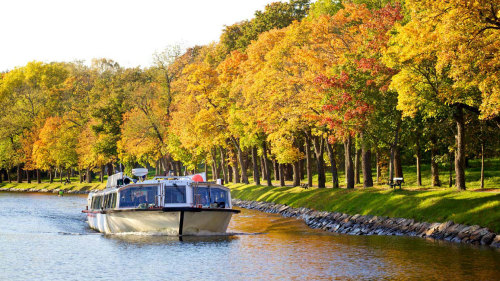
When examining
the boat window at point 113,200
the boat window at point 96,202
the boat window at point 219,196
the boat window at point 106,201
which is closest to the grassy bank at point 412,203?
the boat window at point 219,196

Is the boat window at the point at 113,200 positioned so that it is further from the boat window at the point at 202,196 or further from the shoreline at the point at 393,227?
the shoreline at the point at 393,227

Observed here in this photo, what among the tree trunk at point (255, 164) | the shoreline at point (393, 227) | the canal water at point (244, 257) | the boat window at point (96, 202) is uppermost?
the tree trunk at point (255, 164)

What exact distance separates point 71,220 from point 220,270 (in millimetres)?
35564

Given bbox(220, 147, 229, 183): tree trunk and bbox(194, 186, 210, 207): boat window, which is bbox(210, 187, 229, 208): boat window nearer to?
bbox(194, 186, 210, 207): boat window

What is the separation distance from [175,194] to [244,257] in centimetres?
1067

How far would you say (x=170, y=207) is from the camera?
128 feet

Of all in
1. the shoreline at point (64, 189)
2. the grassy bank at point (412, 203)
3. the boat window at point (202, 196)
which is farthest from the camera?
the shoreline at point (64, 189)

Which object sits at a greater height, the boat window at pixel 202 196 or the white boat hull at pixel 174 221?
the boat window at pixel 202 196

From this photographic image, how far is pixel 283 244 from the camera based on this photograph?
37.4 meters

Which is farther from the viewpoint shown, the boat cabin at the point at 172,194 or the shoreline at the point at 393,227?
the boat cabin at the point at 172,194

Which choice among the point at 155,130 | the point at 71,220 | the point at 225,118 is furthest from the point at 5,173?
the point at 71,220

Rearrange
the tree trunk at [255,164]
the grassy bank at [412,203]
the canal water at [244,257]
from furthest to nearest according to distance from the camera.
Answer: the tree trunk at [255,164] → the grassy bank at [412,203] → the canal water at [244,257]

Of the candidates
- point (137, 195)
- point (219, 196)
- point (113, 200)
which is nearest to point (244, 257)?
point (219, 196)

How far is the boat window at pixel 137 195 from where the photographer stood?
137 feet
